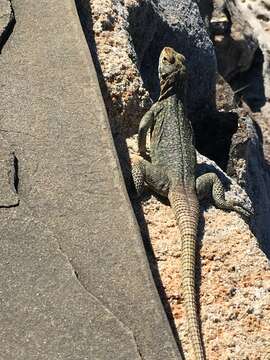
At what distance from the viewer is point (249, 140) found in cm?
675

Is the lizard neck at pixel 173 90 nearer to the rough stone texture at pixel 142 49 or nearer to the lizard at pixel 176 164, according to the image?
the lizard at pixel 176 164

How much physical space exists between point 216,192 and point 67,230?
1.30 meters

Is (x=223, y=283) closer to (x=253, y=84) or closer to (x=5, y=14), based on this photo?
(x=5, y=14)

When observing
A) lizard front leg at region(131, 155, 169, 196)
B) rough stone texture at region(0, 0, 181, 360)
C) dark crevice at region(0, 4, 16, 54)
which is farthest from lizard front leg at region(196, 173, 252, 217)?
dark crevice at region(0, 4, 16, 54)

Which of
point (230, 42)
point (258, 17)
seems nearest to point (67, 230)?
point (230, 42)

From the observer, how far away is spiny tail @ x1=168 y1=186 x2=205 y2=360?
4.05 m

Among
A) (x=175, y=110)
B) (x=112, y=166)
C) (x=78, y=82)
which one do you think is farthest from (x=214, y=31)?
(x=112, y=166)

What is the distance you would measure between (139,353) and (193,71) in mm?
3644

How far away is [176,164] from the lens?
205 inches

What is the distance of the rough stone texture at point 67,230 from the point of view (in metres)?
3.82

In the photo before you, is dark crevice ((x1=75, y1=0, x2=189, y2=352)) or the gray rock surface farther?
the gray rock surface

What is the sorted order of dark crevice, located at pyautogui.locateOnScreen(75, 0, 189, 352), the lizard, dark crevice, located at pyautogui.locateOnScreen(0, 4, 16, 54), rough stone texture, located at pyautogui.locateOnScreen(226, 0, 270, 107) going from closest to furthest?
dark crevice, located at pyautogui.locateOnScreen(75, 0, 189, 352) < the lizard < dark crevice, located at pyautogui.locateOnScreen(0, 4, 16, 54) < rough stone texture, located at pyautogui.locateOnScreen(226, 0, 270, 107)

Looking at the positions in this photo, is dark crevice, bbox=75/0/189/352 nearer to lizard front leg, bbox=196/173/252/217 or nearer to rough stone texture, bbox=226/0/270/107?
lizard front leg, bbox=196/173/252/217

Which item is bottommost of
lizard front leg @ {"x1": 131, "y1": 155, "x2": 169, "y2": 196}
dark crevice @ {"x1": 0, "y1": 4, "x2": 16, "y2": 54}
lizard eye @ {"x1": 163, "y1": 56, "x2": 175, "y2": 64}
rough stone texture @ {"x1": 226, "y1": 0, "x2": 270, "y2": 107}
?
rough stone texture @ {"x1": 226, "y1": 0, "x2": 270, "y2": 107}
